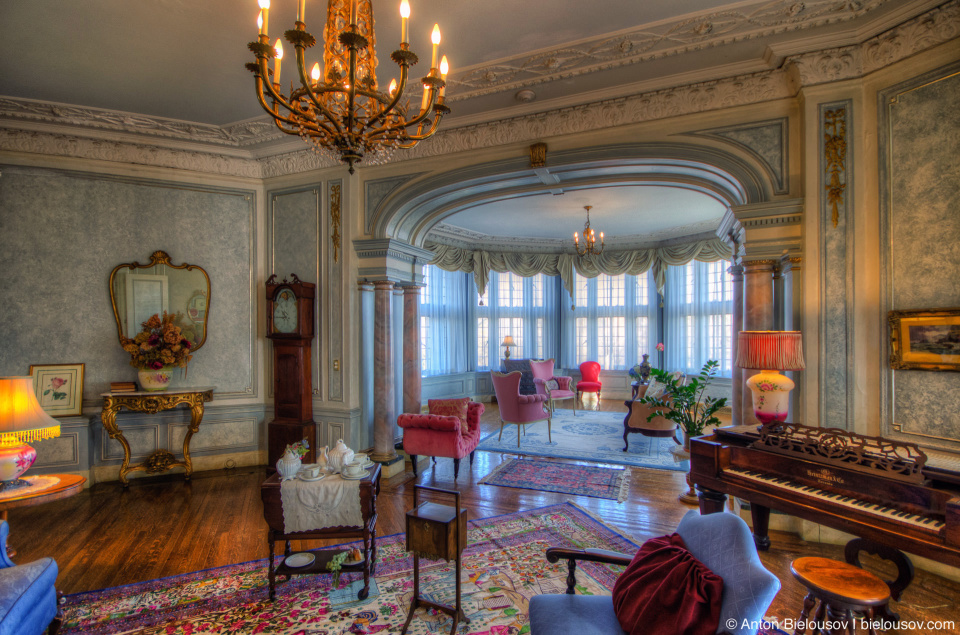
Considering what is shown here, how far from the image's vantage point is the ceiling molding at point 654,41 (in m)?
3.20

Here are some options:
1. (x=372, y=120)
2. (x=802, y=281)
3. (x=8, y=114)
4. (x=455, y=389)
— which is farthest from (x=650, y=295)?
(x=8, y=114)

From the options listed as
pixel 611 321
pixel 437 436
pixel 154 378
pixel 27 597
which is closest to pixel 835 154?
pixel 437 436

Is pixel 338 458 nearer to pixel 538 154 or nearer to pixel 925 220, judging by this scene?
pixel 538 154

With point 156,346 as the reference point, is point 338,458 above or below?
below

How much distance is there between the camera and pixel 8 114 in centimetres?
466

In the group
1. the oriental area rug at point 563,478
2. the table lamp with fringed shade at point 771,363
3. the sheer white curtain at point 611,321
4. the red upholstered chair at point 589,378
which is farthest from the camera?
the sheer white curtain at point 611,321

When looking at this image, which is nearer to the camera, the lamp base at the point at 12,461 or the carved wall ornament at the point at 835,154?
the lamp base at the point at 12,461

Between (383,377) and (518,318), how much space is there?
5.84 m

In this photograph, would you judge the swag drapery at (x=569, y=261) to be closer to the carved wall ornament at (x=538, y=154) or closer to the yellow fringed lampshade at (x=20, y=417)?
the carved wall ornament at (x=538, y=154)

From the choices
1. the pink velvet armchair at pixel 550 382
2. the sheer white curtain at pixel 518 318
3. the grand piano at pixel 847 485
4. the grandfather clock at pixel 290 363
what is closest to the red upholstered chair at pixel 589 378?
the pink velvet armchair at pixel 550 382

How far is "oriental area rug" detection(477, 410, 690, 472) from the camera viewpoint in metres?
5.80

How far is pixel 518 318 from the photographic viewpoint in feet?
35.4

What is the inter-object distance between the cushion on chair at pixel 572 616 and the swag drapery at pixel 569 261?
25.2 ft

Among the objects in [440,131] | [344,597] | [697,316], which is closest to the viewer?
[344,597]
